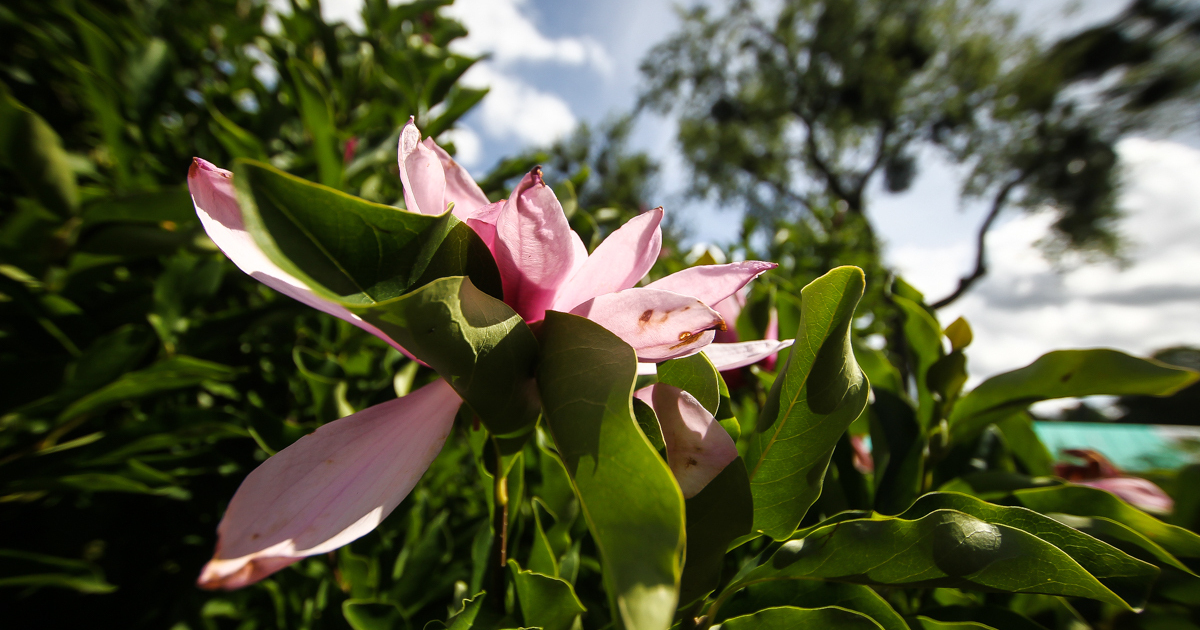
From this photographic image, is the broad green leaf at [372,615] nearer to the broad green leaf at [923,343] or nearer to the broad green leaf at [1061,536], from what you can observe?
the broad green leaf at [1061,536]

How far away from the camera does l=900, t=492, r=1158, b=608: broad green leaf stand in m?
0.40

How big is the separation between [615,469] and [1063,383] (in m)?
0.61

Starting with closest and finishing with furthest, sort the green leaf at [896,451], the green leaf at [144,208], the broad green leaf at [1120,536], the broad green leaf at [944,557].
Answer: the broad green leaf at [944,557] < the broad green leaf at [1120,536] < the green leaf at [896,451] < the green leaf at [144,208]

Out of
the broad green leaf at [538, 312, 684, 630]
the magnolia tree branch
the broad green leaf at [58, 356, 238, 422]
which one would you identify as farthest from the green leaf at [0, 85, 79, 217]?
the magnolia tree branch

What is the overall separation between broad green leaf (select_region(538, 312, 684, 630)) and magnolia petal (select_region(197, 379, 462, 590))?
0.33 ft

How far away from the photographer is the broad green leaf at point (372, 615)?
52cm

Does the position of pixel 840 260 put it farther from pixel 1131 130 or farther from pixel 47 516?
pixel 1131 130

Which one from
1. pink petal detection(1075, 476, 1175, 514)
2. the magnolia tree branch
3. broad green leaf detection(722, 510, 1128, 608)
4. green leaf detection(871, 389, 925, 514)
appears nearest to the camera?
broad green leaf detection(722, 510, 1128, 608)

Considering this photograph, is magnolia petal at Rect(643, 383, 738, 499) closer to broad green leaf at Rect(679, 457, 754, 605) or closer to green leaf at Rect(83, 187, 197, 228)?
broad green leaf at Rect(679, 457, 754, 605)

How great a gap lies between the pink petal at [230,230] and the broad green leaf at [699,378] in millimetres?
223

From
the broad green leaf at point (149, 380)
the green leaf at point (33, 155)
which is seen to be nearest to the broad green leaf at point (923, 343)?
the broad green leaf at point (149, 380)

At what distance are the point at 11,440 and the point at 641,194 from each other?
719 inches

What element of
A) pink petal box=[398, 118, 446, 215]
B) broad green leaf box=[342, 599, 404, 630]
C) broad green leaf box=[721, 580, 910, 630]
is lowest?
broad green leaf box=[342, 599, 404, 630]

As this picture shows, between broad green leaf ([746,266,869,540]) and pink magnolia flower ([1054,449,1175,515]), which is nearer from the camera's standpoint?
broad green leaf ([746,266,869,540])
